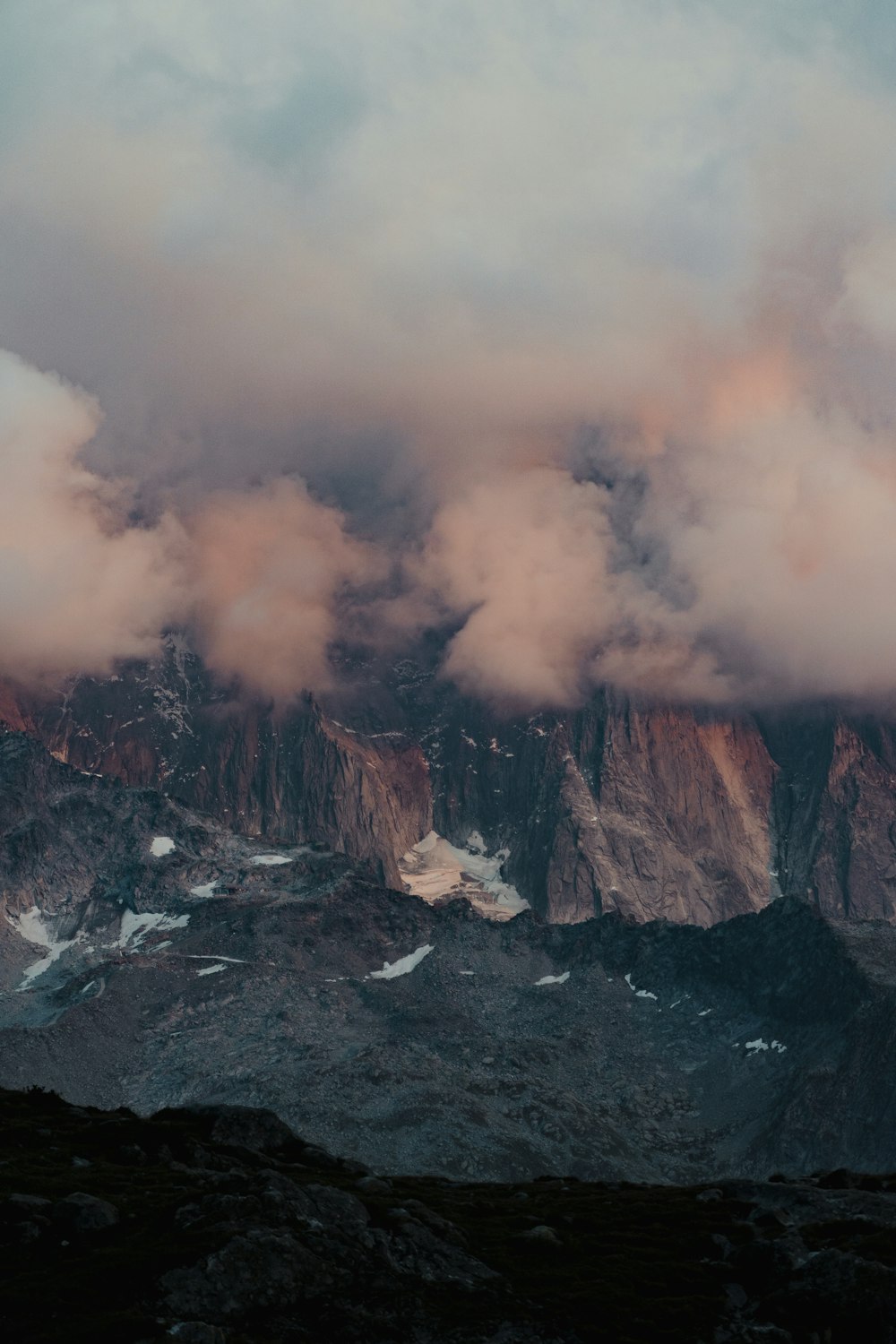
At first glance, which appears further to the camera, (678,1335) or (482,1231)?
(482,1231)

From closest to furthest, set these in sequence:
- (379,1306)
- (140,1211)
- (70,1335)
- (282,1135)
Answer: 1. (70,1335)
2. (379,1306)
3. (140,1211)
4. (282,1135)

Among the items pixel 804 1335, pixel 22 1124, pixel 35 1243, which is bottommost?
pixel 804 1335

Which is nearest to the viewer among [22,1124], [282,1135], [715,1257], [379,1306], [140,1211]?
[379,1306]

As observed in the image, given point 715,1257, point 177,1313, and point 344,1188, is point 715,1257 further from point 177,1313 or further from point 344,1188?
point 177,1313

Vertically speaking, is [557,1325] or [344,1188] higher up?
[344,1188]

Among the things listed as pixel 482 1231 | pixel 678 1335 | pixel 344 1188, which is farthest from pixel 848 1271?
pixel 344 1188

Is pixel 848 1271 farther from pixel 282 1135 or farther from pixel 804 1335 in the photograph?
pixel 282 1135

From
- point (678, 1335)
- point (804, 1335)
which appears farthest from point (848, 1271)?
point (678, 1335)
